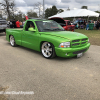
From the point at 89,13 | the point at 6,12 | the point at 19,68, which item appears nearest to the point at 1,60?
the point at 19,68

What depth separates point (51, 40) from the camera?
170 inches

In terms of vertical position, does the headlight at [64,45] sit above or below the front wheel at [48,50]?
above

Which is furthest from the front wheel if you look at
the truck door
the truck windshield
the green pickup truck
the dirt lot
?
the truck windshield

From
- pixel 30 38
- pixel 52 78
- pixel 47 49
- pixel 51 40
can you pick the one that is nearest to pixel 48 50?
pixel 47 49

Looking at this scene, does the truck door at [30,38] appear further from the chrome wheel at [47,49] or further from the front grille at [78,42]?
the front grille at [78,42]

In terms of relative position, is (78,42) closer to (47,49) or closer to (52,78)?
(47,49)

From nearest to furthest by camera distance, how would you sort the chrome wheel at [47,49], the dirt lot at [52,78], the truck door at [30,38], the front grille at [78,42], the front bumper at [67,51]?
the dirt lot at [52,78] < the front bumper at [67,51] < the front grille at [78,42] < the chrome wheel at [47,49] < the truck door at [30,38]

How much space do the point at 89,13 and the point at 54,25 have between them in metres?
16.9

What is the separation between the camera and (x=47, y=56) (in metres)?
4.68

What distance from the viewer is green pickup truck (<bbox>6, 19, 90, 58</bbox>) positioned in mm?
4148

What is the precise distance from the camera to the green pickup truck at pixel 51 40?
4.15 m

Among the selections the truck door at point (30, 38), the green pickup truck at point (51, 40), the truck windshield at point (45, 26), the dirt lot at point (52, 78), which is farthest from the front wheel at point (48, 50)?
the truck windshield at point (45, 26)

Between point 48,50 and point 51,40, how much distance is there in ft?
1.62

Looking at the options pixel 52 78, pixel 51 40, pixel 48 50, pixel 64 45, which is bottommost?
pixel 52 78
